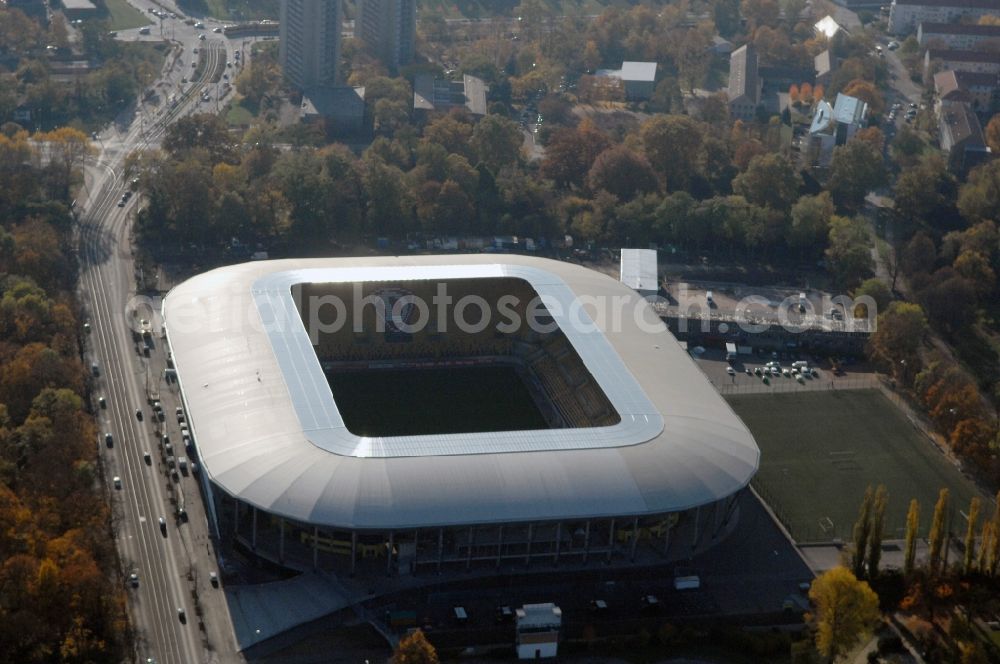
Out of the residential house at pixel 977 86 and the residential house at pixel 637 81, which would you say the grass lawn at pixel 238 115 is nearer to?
the residential house at pixel 637 81

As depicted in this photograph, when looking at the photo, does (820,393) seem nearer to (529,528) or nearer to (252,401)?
(529,528)

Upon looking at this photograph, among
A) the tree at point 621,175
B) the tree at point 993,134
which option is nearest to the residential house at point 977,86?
the tree at point 993,134

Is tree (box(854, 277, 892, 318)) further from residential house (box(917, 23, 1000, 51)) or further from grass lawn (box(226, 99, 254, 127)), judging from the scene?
residential house (box(917, 23, 1000, 51))

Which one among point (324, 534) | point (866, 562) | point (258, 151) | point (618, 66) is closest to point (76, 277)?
point (258, 151)

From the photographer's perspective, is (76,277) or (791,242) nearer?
(76,277)

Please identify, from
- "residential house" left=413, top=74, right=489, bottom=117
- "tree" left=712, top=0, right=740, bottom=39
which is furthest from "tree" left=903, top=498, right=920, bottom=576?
"tree" left=712, top=0, right=740, bottom=39
